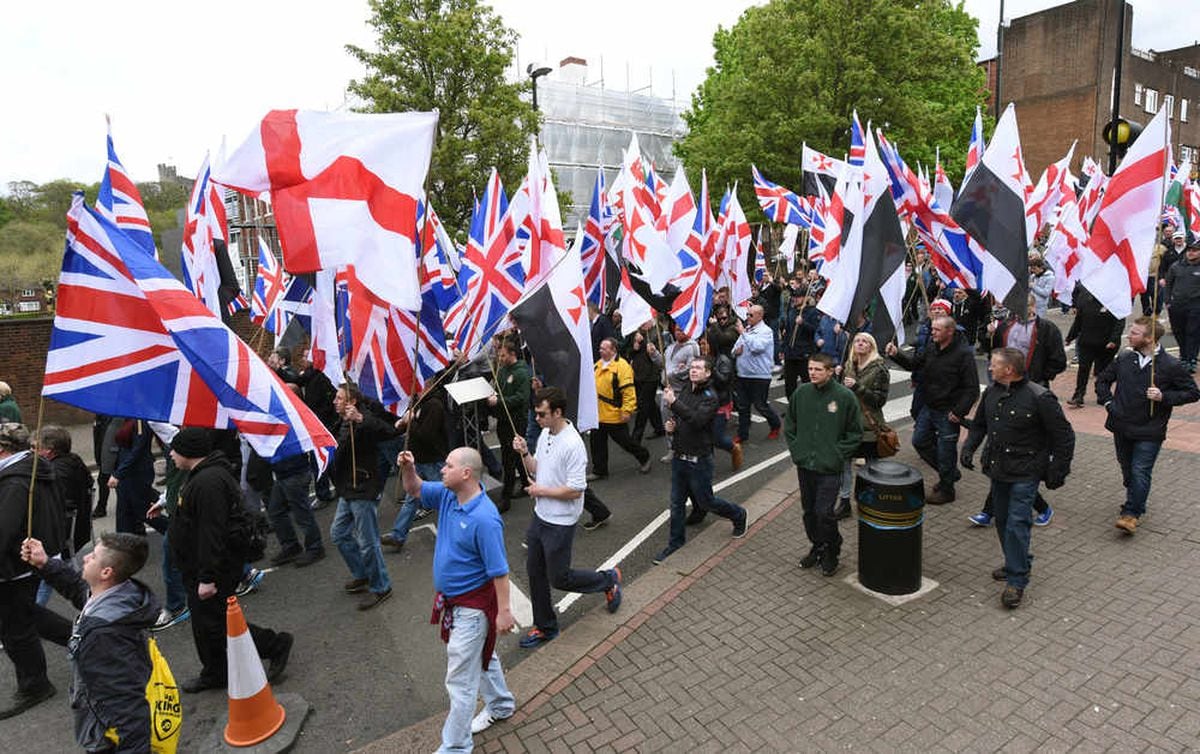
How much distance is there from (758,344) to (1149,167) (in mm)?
4577

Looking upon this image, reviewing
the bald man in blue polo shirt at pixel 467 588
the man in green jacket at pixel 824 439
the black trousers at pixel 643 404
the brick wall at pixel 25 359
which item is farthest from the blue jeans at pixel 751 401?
the brick wall at pixel 25 359

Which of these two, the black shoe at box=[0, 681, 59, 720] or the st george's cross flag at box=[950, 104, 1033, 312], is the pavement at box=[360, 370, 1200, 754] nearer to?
the st george's cross flag at box=[950, 104, 1033, 312]

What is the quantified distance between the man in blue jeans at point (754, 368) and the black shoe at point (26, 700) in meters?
7.70

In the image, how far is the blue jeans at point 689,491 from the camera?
21.2 feet

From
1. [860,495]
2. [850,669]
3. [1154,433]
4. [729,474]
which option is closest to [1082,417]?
[1154,433]

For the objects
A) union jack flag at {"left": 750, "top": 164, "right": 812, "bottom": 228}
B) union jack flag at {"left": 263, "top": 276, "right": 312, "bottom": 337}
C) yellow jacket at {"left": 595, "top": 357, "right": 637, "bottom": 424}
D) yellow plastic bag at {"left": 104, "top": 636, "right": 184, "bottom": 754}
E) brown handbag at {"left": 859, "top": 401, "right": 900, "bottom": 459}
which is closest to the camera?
yellow plastic bag at {"left": 104, "top": 636, "right": 184, "bottom": 754}

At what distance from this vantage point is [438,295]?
9.13 metres

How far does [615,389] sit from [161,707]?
580cm

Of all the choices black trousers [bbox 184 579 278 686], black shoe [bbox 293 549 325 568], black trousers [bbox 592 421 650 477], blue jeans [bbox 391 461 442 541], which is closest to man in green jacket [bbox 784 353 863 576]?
black trousers [bbox 592 421 650 477]

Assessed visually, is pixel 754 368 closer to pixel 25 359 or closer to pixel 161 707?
pixel 161 707

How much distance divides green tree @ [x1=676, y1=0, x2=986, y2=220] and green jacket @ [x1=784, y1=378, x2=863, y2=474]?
19.1 m

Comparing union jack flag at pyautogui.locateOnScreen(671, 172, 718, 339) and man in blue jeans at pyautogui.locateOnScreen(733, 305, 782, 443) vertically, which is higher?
union jack flag at pyautogui.locateOnScreen(671, 172, 718, 339)

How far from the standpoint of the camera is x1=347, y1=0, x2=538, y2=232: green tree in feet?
67.9

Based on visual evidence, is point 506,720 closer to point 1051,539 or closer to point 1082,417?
point 1051,539
